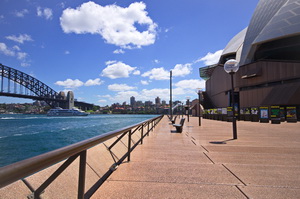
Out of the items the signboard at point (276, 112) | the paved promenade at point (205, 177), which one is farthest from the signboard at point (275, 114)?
the paved promenade at point (205, 177)

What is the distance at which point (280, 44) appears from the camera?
1559 inches

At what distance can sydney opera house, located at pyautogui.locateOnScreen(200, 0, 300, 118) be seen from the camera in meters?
31.8

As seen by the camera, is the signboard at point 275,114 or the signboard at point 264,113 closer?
the signboard at point 275,114

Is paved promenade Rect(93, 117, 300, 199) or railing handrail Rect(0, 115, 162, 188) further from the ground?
railing handrail Rect(0, 115, 162, 188)

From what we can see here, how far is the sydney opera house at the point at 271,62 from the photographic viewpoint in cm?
3184

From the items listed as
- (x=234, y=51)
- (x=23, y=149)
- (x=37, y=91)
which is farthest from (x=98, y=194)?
(x=37, y=91)

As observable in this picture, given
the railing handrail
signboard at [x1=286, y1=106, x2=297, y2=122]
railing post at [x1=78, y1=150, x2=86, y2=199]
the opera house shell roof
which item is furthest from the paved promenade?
the opera house shell roof

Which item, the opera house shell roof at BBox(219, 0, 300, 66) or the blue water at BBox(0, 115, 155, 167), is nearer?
the blue water at BBox(0, 115, 155, 167)

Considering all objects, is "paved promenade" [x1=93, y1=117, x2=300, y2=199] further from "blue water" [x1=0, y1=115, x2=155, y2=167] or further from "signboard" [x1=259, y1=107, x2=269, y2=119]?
"signboard" [x1=259, y1=107, x2=269, y2=119]

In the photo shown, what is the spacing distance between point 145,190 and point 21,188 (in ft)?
5.94

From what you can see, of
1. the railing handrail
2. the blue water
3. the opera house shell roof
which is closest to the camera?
the railing handrail

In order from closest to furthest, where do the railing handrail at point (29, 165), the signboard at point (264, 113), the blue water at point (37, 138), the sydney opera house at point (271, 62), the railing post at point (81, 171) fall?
the railing handrail at point (29, 165), the railing post at point (81, 171), the blue water at point (37, 138), the signboard at point (264, 113), the sydney opera house at point (271, 62)

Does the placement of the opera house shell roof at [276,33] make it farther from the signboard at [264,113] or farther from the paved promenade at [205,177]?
the paved promenade at [205,177]

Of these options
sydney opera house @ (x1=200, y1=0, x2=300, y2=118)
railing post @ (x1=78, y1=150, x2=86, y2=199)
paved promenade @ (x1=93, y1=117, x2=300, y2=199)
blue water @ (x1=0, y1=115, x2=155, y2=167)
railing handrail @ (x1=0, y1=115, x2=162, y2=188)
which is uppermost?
sydney opera house @ (x1=200, y1=0, x2=300, y2=118)
